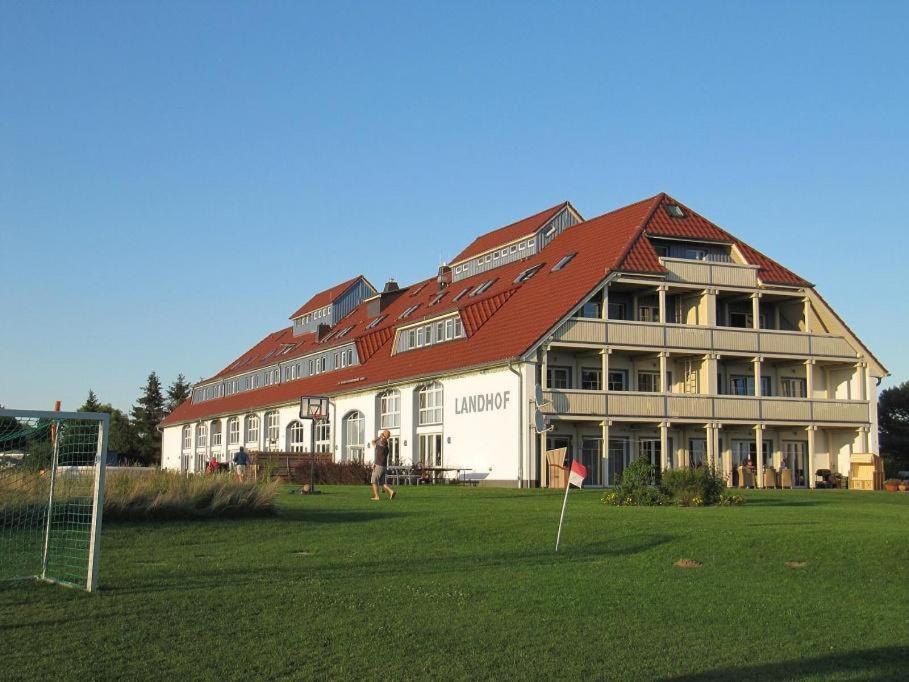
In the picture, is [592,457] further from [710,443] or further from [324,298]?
[324,298]

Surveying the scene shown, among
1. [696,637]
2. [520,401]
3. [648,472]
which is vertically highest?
[520,401]

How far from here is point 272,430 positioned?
5897 cm

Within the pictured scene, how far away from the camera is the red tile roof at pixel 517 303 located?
4053 cm

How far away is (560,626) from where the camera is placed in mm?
9656

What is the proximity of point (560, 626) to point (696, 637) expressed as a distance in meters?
→ 1.21

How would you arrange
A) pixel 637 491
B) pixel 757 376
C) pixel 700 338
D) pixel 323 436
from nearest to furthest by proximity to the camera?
pixel 637 491, pixel 700 338, pixel 757 376, pixel 323 436

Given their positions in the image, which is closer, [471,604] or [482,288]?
[471,604]

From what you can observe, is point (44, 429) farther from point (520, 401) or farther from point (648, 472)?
point (520, 401)

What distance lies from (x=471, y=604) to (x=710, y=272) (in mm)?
34439

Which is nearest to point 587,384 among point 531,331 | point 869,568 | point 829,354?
point 531,331

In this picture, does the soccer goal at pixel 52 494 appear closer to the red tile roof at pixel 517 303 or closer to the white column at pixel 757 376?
the red tile roof at pixel 517 303

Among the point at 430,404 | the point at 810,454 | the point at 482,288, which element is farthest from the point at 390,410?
the point at 810,454

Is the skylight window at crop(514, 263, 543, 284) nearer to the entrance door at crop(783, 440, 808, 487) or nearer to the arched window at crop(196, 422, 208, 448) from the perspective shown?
the entrance door at crop(783, 440, 808, 487)

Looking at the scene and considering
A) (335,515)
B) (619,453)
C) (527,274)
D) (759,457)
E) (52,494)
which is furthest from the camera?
(527,274)
